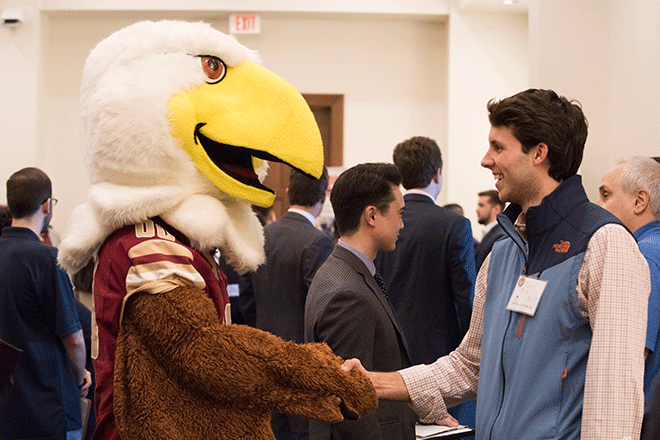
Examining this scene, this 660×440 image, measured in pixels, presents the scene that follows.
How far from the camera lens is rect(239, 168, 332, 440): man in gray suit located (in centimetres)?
326

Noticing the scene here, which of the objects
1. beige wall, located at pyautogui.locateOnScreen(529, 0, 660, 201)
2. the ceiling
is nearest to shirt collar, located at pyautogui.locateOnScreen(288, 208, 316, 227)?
beige wall, located at pyautogui.locateOnScreen(529, 0, 660, 201)

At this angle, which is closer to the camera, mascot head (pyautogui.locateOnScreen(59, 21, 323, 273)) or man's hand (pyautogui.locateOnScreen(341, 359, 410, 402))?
mascot head (pyautogui.locateOnScreen(59, 21, 323, 273))

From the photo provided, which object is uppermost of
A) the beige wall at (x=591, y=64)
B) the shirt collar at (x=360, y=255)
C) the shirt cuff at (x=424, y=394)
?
the beige wall at (x=591, y=64)

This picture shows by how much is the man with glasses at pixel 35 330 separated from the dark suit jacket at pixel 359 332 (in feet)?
4.37

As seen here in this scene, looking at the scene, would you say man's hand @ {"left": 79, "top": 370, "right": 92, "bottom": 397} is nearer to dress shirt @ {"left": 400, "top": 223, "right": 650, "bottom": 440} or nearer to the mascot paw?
the mascot paw

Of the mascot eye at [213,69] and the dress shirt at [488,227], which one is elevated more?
the mascot eye at [213,69]

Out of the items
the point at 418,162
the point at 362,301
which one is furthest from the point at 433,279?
the point at 362,301

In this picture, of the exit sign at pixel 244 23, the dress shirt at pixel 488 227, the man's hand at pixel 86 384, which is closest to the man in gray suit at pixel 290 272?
the man's hand at pixel 86 384

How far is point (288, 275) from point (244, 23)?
4490 mm

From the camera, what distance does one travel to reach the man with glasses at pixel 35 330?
9.25 feet

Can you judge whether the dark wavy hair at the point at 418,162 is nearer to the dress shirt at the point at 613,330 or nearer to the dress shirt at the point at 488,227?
the dress shirt at the point at 613,330

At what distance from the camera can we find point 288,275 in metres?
3.28

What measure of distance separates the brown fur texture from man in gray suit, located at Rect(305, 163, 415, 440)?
1.76 ft

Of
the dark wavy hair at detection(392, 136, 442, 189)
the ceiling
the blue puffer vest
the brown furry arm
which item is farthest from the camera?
the ceiling
